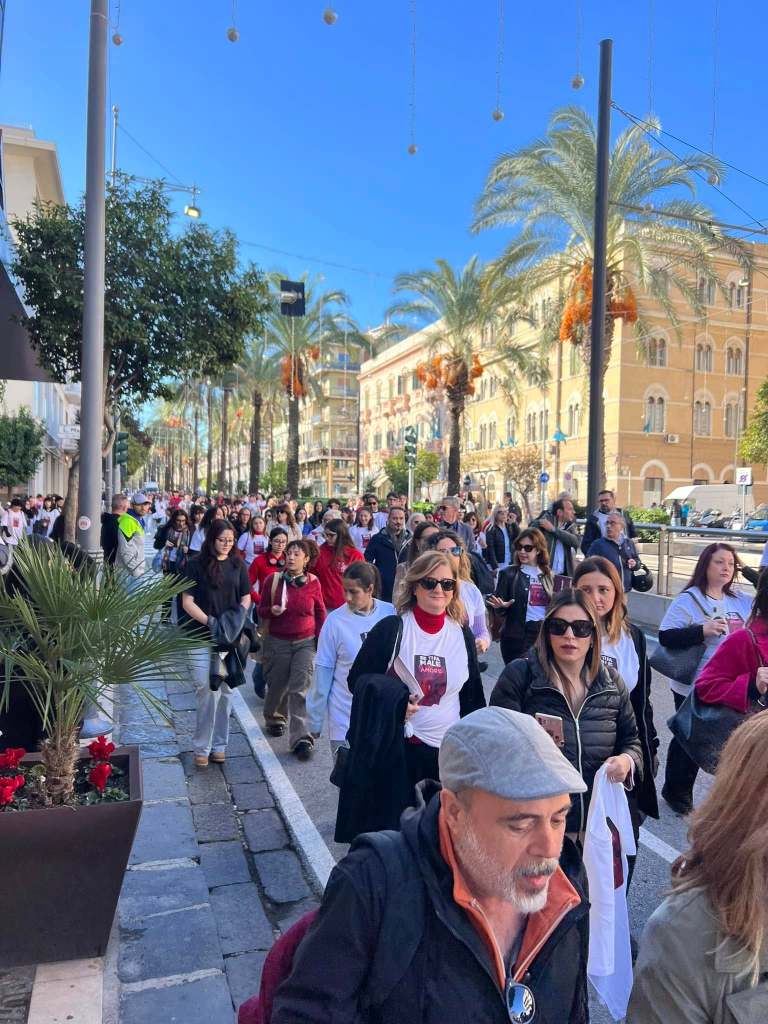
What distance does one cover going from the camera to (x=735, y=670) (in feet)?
13.1

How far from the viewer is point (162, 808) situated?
508 cm

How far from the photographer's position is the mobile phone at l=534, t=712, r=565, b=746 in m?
3.26

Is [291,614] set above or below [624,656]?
below

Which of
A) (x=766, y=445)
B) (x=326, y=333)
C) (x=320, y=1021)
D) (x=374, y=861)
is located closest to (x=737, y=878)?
(x=374, y=861)

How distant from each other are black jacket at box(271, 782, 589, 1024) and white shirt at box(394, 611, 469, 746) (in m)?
2.37

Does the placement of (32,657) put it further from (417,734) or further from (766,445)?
(766,445)

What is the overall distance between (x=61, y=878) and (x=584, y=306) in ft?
68.1

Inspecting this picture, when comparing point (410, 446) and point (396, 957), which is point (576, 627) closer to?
point (396, 957)

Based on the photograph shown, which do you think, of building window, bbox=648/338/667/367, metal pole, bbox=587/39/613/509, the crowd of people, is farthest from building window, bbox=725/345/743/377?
the crowd of people

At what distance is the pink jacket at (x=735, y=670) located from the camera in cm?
394

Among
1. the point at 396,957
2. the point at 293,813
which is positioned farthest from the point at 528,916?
the point at 293,813

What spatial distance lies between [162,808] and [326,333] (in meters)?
32.8

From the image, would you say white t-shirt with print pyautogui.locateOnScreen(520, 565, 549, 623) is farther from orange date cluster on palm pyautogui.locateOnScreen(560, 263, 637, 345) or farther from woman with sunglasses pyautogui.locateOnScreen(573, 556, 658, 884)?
orange date cluster on palm pyautogui.locateOnScreen(560, 263, 637, 345)

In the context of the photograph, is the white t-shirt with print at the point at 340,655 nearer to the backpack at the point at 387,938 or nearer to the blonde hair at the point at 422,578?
the blonde hair at the point at 422,578
